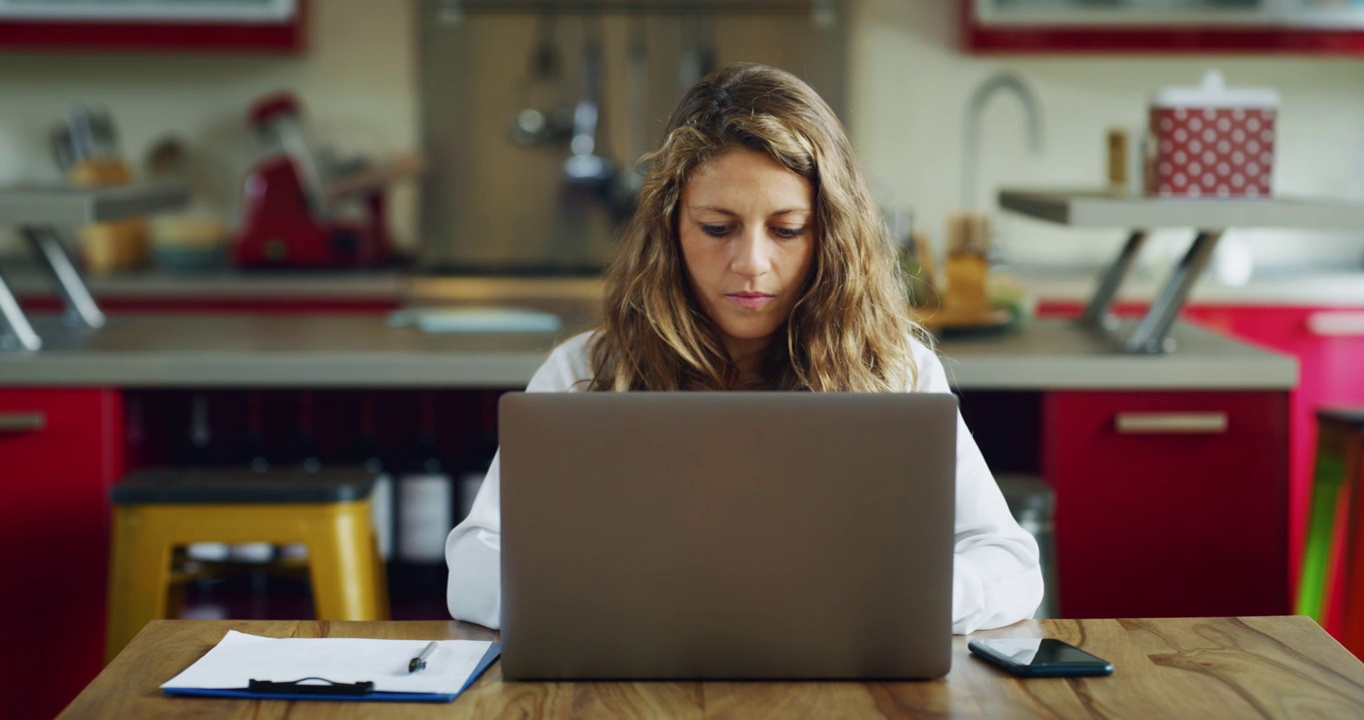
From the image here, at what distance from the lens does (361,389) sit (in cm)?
293

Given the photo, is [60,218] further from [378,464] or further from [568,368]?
[568,368]

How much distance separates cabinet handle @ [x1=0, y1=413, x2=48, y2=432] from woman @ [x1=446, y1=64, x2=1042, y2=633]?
3.90 feet

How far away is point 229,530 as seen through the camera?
2.40 meters

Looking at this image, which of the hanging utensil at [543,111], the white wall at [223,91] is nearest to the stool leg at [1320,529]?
the hanging utensil at [543,111]

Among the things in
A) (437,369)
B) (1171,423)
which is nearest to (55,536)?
(437,369)

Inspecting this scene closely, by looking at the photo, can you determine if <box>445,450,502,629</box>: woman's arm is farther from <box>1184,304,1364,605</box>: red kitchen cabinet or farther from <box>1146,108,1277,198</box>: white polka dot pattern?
<box>1184,304,1364,605</box>: red kitchen cabinet

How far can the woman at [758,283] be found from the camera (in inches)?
66.2

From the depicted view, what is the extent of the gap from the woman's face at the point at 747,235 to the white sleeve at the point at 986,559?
26 cm

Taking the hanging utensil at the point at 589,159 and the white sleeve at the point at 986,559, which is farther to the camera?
the hanging utensil at the point at 589,159

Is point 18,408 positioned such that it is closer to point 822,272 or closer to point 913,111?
point 822,272

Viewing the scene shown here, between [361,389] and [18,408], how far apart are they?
62 cm

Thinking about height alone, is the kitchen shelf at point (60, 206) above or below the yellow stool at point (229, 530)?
above

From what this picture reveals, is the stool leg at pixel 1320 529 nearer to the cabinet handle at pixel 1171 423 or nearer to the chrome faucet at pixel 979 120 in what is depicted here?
the cabinet handle at pixel 1171 423

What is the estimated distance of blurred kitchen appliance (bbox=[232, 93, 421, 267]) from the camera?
13.8 feet
